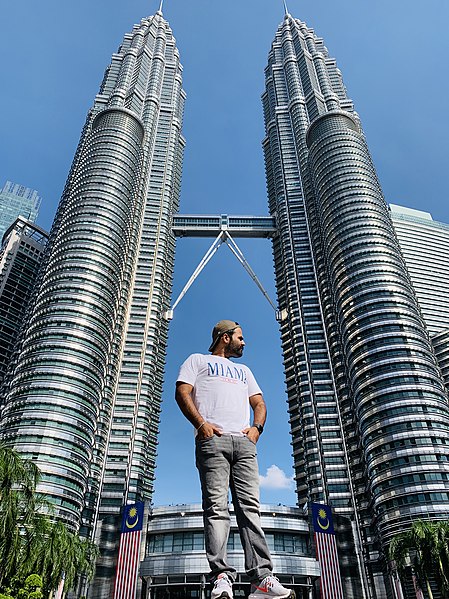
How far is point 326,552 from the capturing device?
7562 cm

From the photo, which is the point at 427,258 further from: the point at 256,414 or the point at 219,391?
the point at 219,391

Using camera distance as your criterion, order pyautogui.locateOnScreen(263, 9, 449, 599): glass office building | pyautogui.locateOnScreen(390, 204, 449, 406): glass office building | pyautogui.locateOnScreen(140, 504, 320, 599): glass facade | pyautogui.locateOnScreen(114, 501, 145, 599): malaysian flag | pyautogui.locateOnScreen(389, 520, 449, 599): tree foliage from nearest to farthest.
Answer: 1. pyautogui.locateOnScreen(389, 520, 449, 599): tree foliage
2. pyautogui.locateOnScreen(114, 501, 145, 599): malaysian flag
3. pyautogui.locateOnScreen(140, 504, 320, 599): glass facade
4. pyautogui.locateOnScreen(263, 9, 449, 599): glass office building
5. pyautogui.locateOnScreen(390, 204, 449, 406): glass office building

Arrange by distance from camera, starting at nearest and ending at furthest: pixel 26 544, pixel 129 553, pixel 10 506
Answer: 1. pixel 10 506
2. pixel 26 544
3. pixel 129 553

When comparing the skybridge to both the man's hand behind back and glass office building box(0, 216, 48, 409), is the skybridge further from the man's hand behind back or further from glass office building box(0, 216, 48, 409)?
the man's hand behind back

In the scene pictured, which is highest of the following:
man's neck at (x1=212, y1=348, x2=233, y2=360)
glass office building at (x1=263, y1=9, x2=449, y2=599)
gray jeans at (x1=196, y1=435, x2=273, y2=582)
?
glass office building at (x1=263, y1=9, x2=449, y2=599)

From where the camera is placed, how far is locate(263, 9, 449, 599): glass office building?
76625 mm

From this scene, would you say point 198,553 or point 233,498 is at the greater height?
point 198,553

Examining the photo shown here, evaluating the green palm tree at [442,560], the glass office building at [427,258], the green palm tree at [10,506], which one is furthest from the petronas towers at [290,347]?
the green palm tree at [10,506]

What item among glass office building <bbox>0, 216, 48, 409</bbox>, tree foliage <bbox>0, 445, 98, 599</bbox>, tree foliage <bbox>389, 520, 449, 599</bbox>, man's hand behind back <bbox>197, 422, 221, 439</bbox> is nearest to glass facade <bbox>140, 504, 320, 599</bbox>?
tree foliage <bbox>389, 520, 449, 599</bbox>

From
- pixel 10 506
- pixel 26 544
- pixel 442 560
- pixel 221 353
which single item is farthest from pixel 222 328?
pixel 442 560

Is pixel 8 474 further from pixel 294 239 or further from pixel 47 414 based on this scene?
pixel 294 239

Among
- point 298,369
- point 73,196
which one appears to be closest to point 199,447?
point 298,369

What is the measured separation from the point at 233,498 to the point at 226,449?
655 millimetres

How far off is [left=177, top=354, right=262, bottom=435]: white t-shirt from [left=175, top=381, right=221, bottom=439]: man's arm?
157mm
